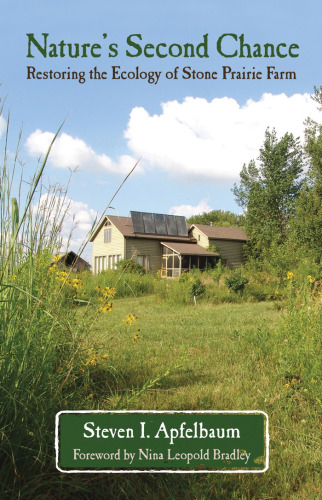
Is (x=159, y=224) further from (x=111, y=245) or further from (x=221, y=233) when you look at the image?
(x=221, y=233)

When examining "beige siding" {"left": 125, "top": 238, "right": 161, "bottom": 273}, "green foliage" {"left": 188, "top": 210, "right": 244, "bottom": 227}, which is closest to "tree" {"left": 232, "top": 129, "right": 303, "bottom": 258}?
"beige siding" {"left": 125, "top": 238, "right": 161, "bottom": 273}

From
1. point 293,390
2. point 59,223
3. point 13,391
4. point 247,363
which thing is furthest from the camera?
point 247,363

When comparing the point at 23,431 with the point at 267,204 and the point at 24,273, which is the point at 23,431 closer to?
the point at 24,273

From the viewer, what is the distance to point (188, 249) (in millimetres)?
30359

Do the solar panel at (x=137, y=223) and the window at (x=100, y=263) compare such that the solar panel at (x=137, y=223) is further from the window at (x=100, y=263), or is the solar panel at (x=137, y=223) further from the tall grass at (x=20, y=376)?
the tall grass at (x=20, y=376)

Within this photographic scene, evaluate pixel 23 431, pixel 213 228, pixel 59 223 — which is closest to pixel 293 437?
pixel 23 431

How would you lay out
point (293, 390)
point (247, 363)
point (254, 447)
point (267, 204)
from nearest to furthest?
point (254, 447) → point (293, 390) → point (247, 363) → point (267, 204)

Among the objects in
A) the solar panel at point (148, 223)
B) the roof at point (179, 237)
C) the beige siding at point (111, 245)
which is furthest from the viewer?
the solar panel at point (148, 223)

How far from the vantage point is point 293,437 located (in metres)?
2.63

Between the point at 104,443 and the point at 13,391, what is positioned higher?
the point at 13,391

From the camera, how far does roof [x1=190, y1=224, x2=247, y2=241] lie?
1299 inches

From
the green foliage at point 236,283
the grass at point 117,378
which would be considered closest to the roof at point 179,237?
the green foliage at point 236,283

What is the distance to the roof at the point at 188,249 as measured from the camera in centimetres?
2961

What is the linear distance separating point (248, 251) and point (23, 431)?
113 feet
